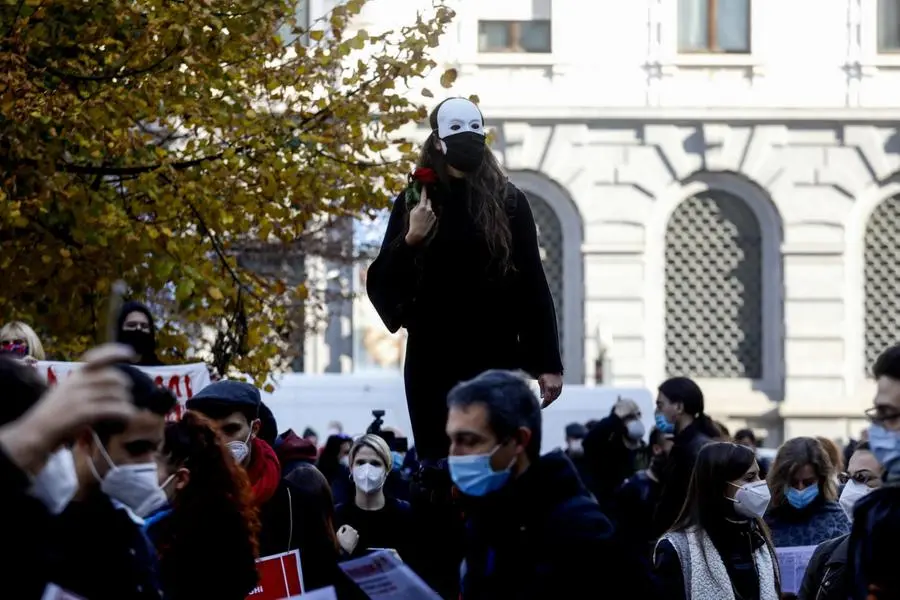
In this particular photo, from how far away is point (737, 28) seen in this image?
30.5 m

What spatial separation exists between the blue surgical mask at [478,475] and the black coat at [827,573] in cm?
186

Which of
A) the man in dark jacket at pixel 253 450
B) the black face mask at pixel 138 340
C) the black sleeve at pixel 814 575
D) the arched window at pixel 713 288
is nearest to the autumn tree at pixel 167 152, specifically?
the black face mask at pixel 138 340

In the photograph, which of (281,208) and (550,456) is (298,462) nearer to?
(550,456)

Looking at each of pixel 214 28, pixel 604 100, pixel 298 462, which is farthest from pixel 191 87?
pixel 604 100

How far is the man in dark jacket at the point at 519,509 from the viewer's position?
541 centimetres

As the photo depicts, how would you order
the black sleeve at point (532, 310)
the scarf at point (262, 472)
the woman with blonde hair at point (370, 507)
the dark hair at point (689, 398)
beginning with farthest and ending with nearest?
the dark hair at point (689, 398) < the woman with blonde hair at point (370, 507) < the scarf at point (262, 472) < the black sleeve at point (532, 310)

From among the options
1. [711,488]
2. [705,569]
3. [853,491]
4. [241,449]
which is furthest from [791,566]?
[241,449]

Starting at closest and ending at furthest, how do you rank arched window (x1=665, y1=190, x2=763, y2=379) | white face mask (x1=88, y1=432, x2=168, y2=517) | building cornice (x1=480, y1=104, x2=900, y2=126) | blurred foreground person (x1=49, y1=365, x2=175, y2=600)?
blurred foreground person (x1=49, y1=365, x2=175, y2=600), white face mask (x1=88, y1=432, x2=168, y2=517), building cornice (x1=480, y1=104, x2=900, y2=126), arched window (x1=665, y1=190, x2=763, y2=379)

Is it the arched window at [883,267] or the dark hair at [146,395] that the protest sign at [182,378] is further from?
the arched window at [883,267]

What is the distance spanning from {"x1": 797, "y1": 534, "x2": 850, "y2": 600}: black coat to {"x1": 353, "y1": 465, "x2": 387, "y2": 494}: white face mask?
2903mm

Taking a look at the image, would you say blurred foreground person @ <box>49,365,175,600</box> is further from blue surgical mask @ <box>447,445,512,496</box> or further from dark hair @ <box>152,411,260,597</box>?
blue surgical mask @ <box>447,445,512,496</box>

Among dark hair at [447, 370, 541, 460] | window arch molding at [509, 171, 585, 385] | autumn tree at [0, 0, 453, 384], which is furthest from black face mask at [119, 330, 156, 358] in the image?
window arch molding at [509, 171, 585, 385]

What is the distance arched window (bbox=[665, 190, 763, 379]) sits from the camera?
1199 inches

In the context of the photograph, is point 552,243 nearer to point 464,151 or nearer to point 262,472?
point 262,472
